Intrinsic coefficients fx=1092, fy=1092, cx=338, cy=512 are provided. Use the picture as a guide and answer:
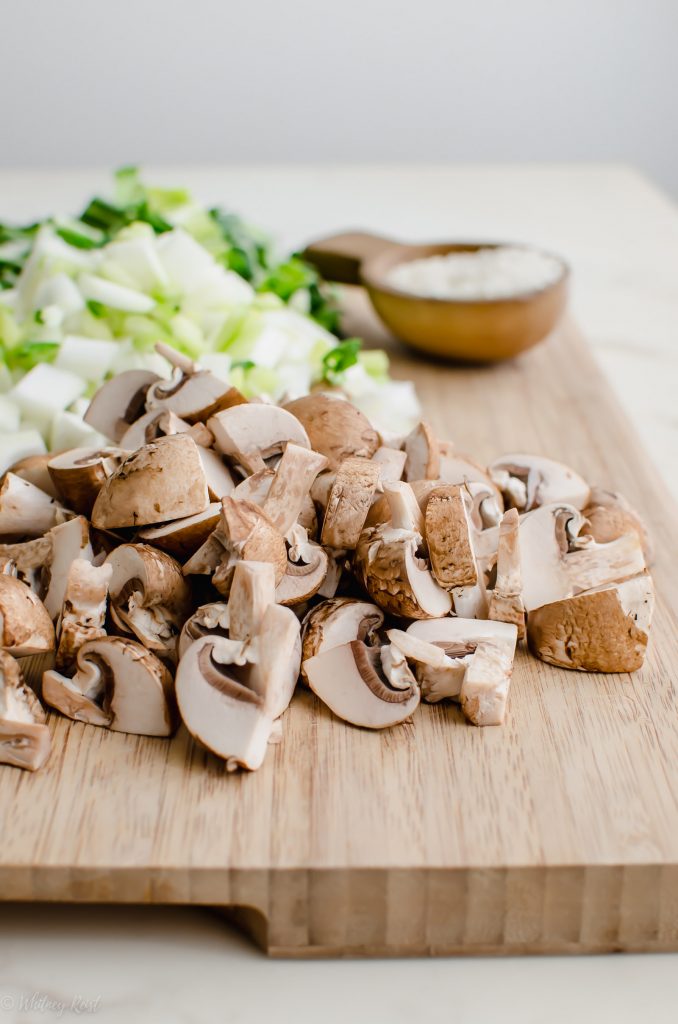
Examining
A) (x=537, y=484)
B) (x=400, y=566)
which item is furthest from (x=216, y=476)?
(x=537, y=484)

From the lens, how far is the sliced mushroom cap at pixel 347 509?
1767 mm

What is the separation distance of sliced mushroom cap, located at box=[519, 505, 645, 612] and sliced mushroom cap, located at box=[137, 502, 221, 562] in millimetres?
514

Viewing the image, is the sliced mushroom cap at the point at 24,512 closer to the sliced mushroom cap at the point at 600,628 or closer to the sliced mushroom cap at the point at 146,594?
the sliced mushroom cap at the point at 146,594

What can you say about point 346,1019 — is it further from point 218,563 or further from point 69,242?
point 69,242

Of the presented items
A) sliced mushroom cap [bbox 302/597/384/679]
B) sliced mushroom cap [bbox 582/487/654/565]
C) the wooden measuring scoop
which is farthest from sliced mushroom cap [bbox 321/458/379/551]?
the wooden measuring scoop

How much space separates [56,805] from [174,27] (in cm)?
656

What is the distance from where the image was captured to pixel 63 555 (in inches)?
70.2

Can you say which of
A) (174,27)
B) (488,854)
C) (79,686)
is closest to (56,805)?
(79,686)

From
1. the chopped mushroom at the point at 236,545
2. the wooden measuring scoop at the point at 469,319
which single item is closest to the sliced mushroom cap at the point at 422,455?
the chopped mushroom at the point at 236,545

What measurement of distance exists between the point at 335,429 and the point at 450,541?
1.23 feet

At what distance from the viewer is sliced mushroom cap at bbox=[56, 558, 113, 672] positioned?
1.66m

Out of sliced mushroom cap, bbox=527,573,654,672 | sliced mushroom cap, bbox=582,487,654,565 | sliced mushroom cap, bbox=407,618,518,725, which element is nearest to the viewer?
sliced mushroom cap, bbox=407,618,518,725

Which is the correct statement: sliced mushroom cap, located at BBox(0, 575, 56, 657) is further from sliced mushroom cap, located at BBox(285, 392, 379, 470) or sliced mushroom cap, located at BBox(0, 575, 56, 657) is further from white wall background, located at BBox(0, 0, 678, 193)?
white wall background, located at BBox(0, 0, 678, 193)

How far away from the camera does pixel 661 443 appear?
2.88 metres
